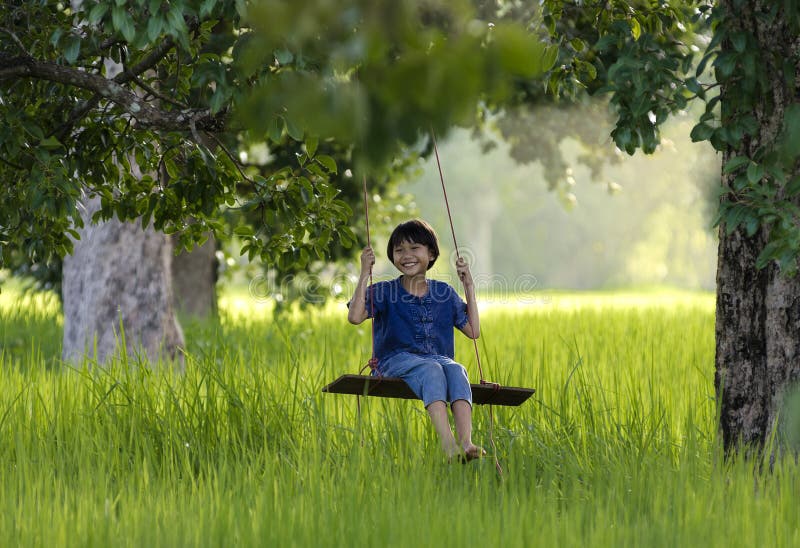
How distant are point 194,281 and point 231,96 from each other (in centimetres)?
859

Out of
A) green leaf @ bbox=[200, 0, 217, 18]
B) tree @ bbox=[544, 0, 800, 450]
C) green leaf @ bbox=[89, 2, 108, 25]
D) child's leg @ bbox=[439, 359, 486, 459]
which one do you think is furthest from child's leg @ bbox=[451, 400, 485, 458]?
green leaf @ bbox=[89, 2, 108, 25]

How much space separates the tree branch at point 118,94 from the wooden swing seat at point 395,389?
124 centimetres

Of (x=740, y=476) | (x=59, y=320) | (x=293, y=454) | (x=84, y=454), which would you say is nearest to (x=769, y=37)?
(x=740, y=476)

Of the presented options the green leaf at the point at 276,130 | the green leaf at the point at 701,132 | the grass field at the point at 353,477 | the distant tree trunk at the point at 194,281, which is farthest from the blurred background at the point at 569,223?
the green leaf at the point at 276,130

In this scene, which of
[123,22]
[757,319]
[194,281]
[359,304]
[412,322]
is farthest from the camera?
[194,281]

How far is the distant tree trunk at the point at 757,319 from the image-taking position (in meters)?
4.20

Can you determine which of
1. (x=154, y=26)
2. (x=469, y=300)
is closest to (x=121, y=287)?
(x=469, y=300)

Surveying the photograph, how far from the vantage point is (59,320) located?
1288 cm

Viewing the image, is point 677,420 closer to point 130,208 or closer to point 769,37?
point 769,37

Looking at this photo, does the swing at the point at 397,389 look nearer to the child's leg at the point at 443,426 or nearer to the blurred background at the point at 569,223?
the child's leg at the point at 443,426

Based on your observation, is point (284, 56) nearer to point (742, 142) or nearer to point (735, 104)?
point (735, 104)

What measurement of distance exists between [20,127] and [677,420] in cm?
381

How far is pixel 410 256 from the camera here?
4.95 meters

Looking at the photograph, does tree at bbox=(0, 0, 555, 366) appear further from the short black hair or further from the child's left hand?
the child's left hand
